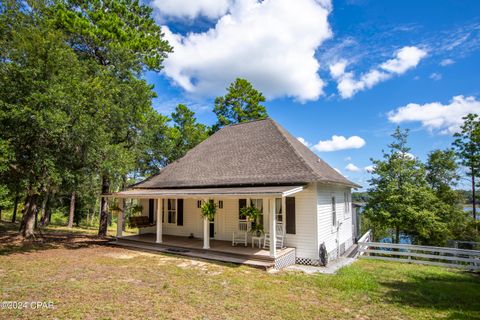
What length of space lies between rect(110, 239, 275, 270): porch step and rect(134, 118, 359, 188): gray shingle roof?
3085 millimetres

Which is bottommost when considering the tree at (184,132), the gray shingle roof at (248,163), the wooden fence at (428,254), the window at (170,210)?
the wooden fence at (428,254)

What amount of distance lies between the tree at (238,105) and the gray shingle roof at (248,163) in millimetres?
8212

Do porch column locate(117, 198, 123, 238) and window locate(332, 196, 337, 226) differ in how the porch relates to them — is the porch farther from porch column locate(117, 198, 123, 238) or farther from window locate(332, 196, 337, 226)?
window locate(332, 196, 337, 226)

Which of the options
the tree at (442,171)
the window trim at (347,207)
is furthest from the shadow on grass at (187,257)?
the tree at (442,171)

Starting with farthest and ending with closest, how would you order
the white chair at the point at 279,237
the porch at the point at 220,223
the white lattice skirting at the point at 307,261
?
the white chair at the point at 279,237 → the white lattice skirting at the point at 307,261 → the porch at the point at 220,223

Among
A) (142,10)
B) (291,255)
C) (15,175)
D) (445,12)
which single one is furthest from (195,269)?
(142,10)

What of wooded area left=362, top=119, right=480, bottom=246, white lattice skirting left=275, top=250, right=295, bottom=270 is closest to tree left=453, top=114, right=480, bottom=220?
wooded area left=362, top=119, right=480, bottom=246

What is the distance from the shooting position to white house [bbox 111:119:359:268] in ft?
34.6

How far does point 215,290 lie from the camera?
23.4ft

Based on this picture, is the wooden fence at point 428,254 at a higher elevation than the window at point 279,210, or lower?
lower

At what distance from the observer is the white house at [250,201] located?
10.6 m

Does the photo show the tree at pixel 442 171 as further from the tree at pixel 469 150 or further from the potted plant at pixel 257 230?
the potted plant at pixel 257 230

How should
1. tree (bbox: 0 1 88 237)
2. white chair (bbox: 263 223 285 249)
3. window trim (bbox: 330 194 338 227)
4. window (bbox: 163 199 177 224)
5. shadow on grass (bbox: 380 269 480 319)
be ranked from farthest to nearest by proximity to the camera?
window (bbox: 163 199 177 224), window trim (bbox: 330 194 338 227), white chair (bbox: 263 223 285 249), tree (bbox: 0 1 88 237), shadow on grass (bbox: 380 269 480 319)

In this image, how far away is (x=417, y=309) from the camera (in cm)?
625
